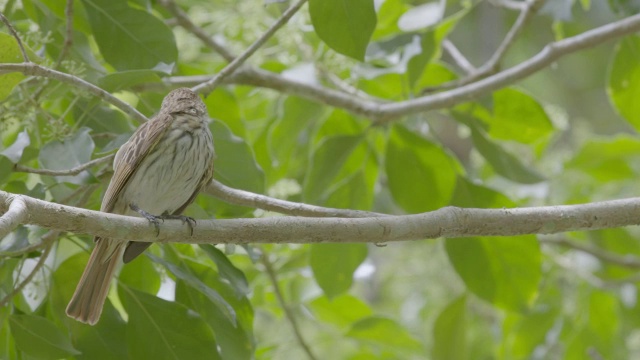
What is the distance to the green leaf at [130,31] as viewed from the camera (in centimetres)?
367

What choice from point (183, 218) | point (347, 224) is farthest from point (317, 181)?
point (347, 224)

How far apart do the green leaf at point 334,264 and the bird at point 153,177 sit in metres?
0.70

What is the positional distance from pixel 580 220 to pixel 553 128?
65.9 inches

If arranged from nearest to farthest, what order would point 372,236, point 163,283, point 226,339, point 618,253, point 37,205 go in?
point 37,205 → point 372,236 → point 226,339 → point 163,283 → point 618,253

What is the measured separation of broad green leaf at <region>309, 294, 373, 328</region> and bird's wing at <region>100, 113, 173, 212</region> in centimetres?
166

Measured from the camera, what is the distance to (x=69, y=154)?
3.11 m

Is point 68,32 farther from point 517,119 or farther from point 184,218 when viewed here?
point 517,119

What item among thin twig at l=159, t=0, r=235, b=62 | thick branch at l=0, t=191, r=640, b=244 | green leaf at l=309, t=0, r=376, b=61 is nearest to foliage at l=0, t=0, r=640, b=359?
green leaf at l=309, t=0, r=376, b=61

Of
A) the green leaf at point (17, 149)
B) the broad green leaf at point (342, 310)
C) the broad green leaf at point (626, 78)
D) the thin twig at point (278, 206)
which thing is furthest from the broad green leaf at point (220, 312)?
the broad green leaf at point (626, 78)

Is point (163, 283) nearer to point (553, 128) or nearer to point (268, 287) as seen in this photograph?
point (268, 287)

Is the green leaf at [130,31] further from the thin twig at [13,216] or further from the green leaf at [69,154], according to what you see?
the thin twig at [13,216]

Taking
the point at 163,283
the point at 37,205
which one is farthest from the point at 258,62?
the point at 37,205

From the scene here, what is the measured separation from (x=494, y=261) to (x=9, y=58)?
2.21m

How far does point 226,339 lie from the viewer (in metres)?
3.52
